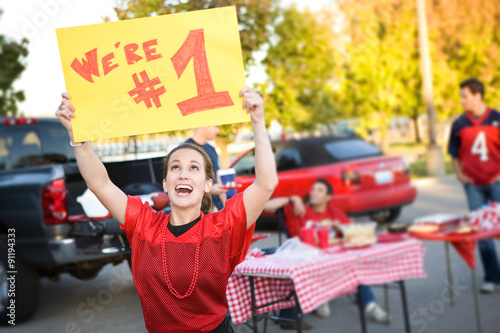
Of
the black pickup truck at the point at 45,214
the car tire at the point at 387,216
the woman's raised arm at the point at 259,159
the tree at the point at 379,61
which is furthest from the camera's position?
the tree at the point at 379,61

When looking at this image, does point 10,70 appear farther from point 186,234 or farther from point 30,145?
point 186,234

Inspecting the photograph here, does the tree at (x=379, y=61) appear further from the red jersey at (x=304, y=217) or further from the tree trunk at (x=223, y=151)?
the tree trunk at (x=223, y=151)

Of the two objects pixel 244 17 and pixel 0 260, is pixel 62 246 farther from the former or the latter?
pixel 244 17

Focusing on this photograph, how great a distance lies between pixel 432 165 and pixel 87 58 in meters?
14.6

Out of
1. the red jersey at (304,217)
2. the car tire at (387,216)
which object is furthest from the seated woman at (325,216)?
the car tire at (387,216)

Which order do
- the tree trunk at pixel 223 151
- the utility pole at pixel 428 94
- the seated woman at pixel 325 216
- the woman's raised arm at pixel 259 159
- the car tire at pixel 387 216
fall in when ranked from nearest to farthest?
the woman's raised arm at pixel 259 159 → the tree trunk at pixel 223 151 → the seated woman at pixel 325 216 → the car tire at pixel 387 216 → the utility pole at pixel 428 94

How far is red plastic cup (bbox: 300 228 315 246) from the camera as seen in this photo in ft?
11.7

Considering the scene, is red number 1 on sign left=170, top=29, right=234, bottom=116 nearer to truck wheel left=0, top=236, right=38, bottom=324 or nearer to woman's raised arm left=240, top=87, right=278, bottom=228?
woman's raised arm left=240, top=87, right=278, bottom=228

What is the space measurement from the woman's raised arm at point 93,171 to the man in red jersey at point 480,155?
387 cm

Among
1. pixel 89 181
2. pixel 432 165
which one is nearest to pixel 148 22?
pixel 89 181

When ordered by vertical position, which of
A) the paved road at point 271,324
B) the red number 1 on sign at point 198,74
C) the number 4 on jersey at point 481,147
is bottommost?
the paved road at point 271,324

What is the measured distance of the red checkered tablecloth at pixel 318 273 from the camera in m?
3.16

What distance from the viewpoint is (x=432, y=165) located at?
15.3 meters

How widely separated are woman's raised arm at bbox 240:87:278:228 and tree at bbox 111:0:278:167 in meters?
0.86
